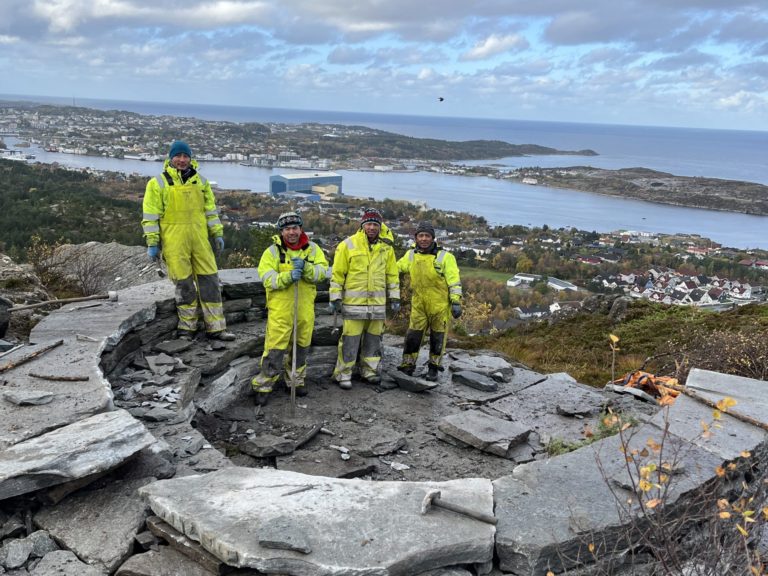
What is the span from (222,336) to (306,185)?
41.7 m

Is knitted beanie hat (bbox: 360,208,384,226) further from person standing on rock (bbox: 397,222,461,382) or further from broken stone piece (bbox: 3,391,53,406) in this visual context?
broken stone piece (bbox: 3,391,53,406)

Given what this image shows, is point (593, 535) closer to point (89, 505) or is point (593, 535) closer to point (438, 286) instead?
point (89, 505)

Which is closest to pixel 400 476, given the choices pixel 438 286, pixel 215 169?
pixel 438 286

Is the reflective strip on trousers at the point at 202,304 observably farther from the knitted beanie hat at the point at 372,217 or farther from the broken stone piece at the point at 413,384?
the broken stone piece at the point at 413,384

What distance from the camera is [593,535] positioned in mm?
3312

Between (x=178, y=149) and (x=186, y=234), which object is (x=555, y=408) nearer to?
(x=186, y=234)

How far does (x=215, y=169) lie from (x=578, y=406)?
187 ft

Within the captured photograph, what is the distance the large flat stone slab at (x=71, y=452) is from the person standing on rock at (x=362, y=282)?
3080 mm

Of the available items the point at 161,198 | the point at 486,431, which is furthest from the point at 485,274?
the point at 161,198

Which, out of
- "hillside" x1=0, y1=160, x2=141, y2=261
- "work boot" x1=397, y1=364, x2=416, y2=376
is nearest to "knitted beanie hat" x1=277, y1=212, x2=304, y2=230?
"work boot" x1=397, y1=364, x2=416, y2=376

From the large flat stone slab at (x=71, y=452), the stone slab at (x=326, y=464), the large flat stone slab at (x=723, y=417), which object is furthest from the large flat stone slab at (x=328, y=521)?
the large flat stone slab at (x=723, y=417)

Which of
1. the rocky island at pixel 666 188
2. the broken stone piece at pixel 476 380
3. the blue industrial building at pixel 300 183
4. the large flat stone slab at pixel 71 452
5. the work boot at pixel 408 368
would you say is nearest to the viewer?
the large flat stone slab at pixel 71 452

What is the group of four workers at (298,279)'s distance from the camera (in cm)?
601

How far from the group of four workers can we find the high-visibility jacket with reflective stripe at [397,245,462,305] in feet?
0.04
